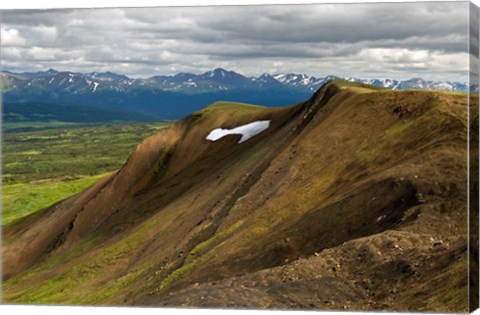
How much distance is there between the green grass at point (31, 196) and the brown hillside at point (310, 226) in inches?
1750

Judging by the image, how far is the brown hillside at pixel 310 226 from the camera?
18.1 meters

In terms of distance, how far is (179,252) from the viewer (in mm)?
28047

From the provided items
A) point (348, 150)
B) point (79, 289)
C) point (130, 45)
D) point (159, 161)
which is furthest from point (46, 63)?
point (159, 161)

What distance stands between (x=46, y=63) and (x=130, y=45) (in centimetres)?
648

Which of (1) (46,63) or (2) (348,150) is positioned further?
(1) (46,63)

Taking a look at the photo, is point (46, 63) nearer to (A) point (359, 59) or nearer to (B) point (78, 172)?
(A) point (359, 59)

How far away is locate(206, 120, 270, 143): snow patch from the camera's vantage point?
49.4 meters

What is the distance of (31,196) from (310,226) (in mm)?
82843

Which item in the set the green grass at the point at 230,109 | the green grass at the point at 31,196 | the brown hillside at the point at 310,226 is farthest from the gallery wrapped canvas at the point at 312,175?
the green grass at the point at 31,196

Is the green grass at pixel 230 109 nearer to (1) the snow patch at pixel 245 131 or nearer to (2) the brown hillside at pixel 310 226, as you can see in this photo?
(1) the snow patch at pixel 245 131

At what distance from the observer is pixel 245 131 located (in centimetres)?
5134

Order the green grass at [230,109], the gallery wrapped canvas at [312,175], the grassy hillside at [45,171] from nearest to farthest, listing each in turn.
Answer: the gallery wrapped canvas at [312,175]
the green grass at [230,109]
the grassy hillside at [45,171]

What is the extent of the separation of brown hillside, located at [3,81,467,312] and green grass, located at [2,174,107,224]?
146 feet

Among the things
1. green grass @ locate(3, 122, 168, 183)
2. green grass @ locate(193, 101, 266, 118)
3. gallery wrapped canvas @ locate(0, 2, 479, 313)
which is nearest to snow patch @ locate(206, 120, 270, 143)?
green grass @ locate(193, 101, 266, 118)
